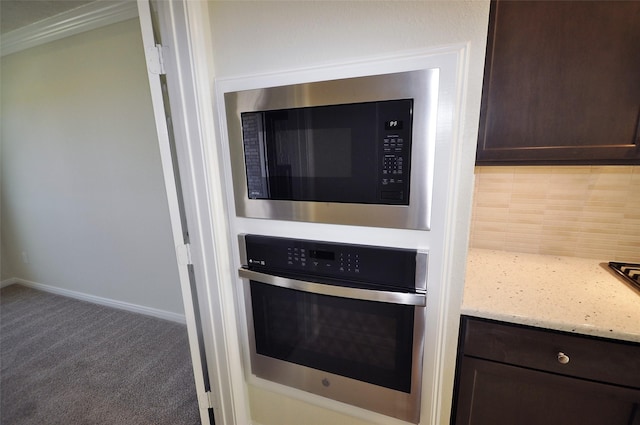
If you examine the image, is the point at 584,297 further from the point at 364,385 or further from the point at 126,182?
the point at 126,182

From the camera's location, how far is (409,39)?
2.64ft

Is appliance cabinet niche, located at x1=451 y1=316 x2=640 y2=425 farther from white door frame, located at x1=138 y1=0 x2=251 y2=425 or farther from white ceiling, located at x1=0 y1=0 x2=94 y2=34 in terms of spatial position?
white ceiling, located at x1=0 y1=0 x2=94 y2=34

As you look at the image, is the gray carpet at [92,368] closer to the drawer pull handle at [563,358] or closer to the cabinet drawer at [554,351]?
the cabinet drawer at [554,351]

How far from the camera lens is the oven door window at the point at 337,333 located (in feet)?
3.21

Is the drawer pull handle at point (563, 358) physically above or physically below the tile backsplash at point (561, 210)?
below

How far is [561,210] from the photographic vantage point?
132cm

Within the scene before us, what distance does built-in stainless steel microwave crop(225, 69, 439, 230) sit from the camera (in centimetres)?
81

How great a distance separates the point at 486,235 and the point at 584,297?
52 cm

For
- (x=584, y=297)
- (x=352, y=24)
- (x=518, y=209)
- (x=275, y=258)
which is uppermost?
(x=352, y=24)

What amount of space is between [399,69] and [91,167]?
9.36 ft

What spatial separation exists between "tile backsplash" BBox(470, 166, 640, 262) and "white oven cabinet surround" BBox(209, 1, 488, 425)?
731 mm

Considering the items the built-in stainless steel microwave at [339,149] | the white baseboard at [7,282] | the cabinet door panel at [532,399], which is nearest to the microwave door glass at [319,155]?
the built-in stainless steel microwave at [339,149]

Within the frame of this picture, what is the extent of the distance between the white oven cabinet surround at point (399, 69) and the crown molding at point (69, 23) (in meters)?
1.70

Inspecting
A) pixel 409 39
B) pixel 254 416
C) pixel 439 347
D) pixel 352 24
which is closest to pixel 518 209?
pixel 439 347
